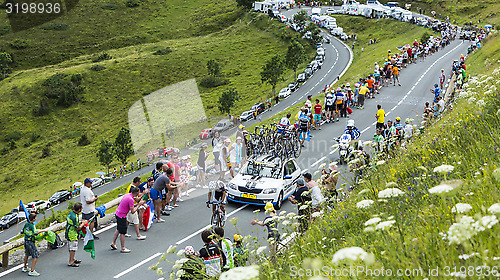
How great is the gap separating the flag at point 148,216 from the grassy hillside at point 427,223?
292 inches

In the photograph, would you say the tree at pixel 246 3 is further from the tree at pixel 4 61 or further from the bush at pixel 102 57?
the tree at pixel 4 61

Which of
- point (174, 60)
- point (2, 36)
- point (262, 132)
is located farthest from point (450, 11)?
Result: point (2, 36)

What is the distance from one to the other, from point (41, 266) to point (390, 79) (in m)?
31.8

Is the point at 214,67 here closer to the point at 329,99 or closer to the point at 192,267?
the point at 329,99

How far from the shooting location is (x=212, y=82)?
10006 centimetres

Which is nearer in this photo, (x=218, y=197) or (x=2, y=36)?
(x=218, y=197)

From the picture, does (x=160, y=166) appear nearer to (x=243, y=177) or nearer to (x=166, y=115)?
(x=243, y=177)

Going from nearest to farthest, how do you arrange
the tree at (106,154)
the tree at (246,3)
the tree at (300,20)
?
the tree at (106,154)
the tree at (300,20)
the tree at (246,3)

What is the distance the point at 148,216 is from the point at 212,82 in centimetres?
8700

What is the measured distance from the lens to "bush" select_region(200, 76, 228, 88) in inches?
3875

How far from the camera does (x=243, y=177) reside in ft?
54.4

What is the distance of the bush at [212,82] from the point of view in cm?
9844

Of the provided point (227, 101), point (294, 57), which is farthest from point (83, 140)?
point (294, 57)

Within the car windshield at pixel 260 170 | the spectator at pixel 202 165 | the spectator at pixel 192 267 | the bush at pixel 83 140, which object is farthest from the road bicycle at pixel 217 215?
the bush at pixel 83 140
